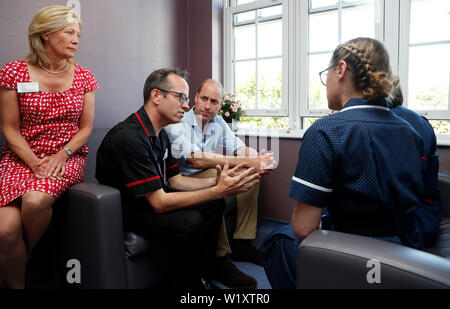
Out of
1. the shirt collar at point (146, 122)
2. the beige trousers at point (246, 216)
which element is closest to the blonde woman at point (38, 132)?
the shirt collar at point (146, 122)

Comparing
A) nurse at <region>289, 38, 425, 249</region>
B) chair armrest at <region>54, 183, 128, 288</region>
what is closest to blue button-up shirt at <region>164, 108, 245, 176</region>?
chair armrest at <region>54, 183, 128, 288</region>

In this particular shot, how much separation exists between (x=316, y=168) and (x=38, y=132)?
1.46m

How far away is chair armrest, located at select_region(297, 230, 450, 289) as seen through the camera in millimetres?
738

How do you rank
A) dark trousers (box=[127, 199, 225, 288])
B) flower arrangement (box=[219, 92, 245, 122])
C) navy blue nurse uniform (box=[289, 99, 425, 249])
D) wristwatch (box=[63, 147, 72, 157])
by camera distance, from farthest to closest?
flower arrangement (box=[219, 92, 245, 122])
wristwatch (box=[63, 147, 72, 157])
dark trousers (box=[127, 199, 225, 288])
navy blue nurse uniform (box=[289, 99, 425, 249])

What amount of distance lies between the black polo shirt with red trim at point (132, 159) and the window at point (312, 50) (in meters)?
1.82

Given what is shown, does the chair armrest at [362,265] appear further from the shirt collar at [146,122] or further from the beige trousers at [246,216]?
the beige trousers at [246,216]

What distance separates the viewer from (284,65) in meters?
3.21

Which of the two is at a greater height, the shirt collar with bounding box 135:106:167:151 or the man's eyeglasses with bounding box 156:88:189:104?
the man's eyeglasses with bounding box 156:88:189:104

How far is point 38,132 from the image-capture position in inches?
65.4

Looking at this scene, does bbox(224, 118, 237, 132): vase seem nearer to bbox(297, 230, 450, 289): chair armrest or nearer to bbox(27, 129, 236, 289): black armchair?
bbox(27, 129, 236, 289): black armchair

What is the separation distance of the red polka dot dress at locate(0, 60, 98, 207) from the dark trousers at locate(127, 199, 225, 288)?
46cm

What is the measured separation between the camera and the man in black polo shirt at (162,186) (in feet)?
4.70

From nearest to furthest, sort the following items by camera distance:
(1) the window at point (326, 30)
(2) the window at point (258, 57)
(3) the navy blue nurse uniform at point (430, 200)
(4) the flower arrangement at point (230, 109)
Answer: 1. (3) the navy blue nurse uniform at point (430, 200)
2. (1) the window at point (326, 30)
3. (4) the flower arrangement at point (230, 109)
4. (2) the window at point (258, 57)
